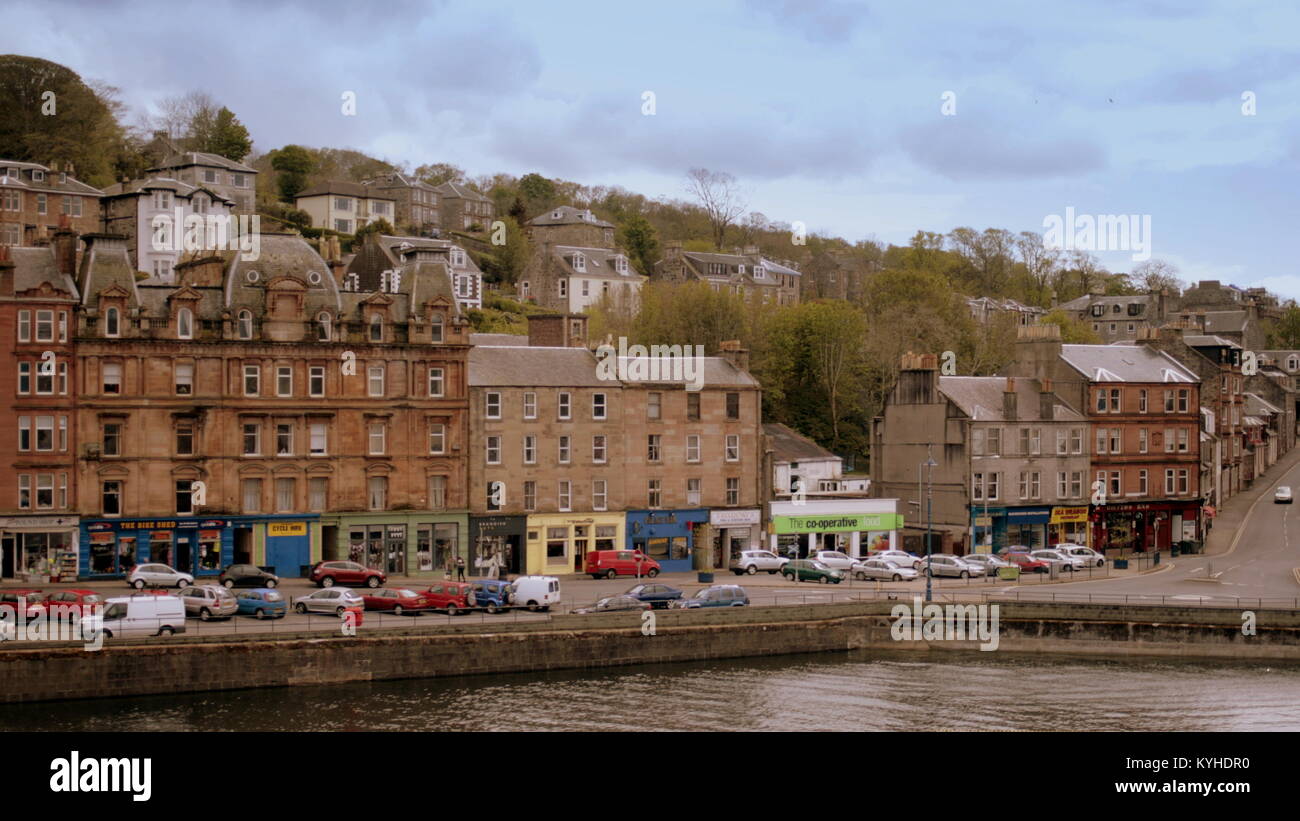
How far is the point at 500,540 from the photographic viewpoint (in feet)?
216

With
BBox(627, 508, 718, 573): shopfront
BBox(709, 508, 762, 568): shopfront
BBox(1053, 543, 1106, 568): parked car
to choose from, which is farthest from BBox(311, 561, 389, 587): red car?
BBox(1053, 543, 1106, 568): parked car

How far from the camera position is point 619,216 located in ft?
579

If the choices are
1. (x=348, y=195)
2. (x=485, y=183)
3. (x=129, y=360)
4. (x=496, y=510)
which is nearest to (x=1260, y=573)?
(x=496, y=510)

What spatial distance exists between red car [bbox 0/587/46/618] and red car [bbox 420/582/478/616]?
13.1 m

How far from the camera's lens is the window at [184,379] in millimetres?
60781

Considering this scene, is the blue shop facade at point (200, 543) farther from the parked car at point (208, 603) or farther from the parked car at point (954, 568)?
the parked car at point (954, 568)

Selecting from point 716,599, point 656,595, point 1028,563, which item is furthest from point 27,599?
point 1028,563

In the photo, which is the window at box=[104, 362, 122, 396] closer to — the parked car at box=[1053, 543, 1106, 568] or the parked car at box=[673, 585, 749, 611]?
the parked car at box=[673, 585, 749, 611]

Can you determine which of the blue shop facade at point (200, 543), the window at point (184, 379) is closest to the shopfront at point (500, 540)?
the blue shop facade at point (200, 543)

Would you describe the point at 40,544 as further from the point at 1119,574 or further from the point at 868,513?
the point at 1119,574

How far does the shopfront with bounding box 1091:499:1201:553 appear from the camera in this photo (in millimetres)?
79312

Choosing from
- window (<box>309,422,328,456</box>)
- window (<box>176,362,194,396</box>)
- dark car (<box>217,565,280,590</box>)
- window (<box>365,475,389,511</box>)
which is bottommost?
dark car (<box>217,565,280,590</box>)

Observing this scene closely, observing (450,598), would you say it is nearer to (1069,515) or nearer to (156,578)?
(156,578)

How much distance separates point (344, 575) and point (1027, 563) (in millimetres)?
31709
